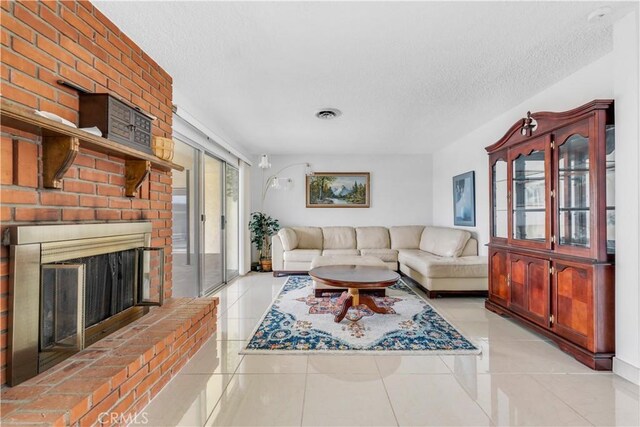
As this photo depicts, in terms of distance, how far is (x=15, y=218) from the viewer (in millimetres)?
1354

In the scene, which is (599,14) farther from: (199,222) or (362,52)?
(199,222)

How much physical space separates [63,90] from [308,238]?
4588 mm

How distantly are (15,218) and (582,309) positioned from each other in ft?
11.1

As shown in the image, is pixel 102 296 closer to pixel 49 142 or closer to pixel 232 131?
pixel 49 142

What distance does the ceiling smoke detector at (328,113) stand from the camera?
357 centimetres

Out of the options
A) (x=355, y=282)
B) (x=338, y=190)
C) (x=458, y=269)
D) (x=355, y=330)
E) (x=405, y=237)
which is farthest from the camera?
(x=338, y=190)

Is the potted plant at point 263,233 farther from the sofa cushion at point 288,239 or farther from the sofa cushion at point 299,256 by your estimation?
the sofa cushion at point 299,256

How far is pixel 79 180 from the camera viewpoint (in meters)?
1.73

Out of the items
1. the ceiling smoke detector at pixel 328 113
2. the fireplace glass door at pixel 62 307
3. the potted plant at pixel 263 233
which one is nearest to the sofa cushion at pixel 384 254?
the potted plant at pixel 263 233

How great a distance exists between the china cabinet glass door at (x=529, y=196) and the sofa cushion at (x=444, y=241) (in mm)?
1480

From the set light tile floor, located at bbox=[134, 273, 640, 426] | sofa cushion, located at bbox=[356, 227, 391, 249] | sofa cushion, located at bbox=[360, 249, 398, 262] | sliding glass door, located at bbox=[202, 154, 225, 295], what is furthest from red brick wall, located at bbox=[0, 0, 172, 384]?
sofa cushion, located at bbox=[356, 227, 391, 249]

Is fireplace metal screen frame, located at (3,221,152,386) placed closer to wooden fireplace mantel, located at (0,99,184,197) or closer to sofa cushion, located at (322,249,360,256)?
wooden fireplace mantel, located at (0,99,184,197)

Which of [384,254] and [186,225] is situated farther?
[384,254]

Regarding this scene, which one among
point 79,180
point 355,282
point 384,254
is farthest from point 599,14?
point 384,254
